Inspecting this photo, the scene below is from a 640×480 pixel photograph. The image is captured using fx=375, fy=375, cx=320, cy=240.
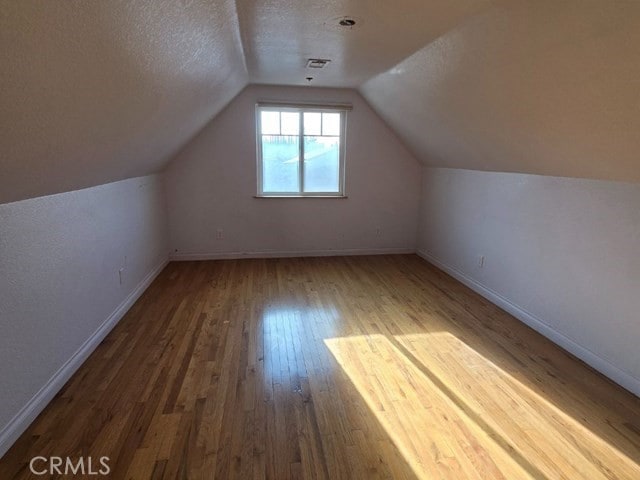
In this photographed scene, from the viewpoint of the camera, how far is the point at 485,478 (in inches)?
62.8

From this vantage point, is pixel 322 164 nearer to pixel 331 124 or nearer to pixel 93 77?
pixel 331 124

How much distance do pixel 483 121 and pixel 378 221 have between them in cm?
243

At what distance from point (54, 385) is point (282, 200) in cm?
320

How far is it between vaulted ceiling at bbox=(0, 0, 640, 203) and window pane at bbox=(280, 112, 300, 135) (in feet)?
3.97

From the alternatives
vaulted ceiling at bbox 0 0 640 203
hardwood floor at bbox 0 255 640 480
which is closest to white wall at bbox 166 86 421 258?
vaulted ceiling at bbox 0 0 640 203

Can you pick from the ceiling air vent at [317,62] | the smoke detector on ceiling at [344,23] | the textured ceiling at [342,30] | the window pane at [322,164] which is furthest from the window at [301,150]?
the smoke detector on ceiling at [344,23]

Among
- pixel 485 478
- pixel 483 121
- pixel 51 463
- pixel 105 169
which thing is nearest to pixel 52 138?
pixel 105 169

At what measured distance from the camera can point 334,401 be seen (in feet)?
6.86

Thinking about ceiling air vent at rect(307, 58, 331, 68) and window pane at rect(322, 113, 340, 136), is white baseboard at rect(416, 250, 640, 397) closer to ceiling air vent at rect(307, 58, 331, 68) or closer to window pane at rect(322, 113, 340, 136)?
window pane at rect(322, 113, 340, 136)

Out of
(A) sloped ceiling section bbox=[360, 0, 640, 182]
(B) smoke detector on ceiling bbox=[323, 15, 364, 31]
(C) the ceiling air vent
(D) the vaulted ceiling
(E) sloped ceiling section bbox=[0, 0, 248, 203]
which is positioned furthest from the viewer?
(C) the ceiling air vent

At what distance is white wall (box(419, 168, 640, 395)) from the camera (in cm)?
226

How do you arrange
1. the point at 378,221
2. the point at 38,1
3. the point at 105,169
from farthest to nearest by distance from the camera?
1. the point at 378,221
2. the point at 105,169
3. the point at 38,1

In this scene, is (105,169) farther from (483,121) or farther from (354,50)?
(483,121)

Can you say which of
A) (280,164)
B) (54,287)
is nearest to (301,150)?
(280,164)
